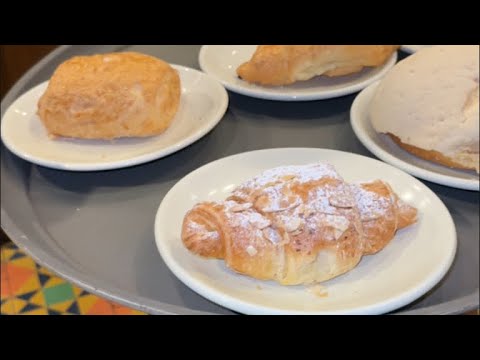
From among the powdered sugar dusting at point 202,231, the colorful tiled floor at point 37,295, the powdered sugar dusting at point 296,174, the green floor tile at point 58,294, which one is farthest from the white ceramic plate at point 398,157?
the green floor tile at point 58,294

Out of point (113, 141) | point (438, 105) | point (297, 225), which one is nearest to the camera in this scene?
point (297, 225)

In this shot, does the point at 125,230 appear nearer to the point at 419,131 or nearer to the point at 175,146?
the point at 175,146

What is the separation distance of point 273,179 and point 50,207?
0.81ft

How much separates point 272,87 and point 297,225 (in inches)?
14.0

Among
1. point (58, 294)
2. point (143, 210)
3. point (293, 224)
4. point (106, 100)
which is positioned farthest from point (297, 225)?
point (58, 294)

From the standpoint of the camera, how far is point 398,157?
2.15 feet

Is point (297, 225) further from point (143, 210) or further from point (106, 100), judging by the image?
point (106, 100)

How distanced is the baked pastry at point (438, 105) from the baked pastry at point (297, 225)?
0.11m

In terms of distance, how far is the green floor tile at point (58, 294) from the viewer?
4.33 feet

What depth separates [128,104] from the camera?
705mm
